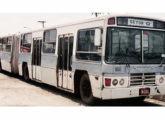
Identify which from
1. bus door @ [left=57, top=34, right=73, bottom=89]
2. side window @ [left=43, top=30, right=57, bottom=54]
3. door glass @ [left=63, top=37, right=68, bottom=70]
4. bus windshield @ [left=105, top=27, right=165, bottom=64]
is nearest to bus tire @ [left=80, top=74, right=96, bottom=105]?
bus door @ [left=57, top=34, right=73, bottom=89]

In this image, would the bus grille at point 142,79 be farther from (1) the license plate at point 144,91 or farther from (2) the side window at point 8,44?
(2) the side window at point 8,44

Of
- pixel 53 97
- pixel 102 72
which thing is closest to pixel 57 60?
pixel 53 97

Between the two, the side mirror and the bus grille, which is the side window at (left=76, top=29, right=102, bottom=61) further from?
the bus grille

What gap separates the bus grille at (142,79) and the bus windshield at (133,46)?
0.41 metres

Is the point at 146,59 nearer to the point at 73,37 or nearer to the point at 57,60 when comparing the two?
the point at 73,37

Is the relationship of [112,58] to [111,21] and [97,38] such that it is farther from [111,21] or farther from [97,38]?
[111,21]

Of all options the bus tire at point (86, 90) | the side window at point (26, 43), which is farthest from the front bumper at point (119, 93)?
the side window at point (26, 43)

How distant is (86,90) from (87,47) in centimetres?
146

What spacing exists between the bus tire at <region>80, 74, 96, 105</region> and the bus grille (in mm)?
1415

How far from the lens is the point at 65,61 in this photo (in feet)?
37.6

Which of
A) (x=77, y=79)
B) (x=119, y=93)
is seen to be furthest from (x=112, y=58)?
(x=77, y=79)

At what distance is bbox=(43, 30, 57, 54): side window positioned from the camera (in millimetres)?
12759

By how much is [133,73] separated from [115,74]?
0.67m

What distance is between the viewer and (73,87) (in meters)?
10.7
